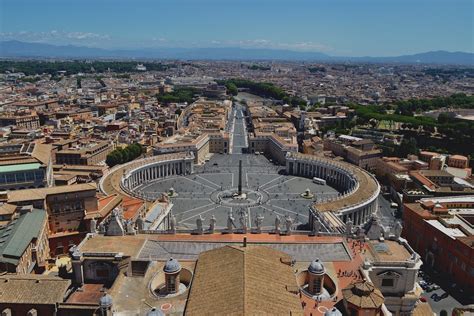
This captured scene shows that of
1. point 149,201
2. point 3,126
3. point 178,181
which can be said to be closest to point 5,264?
point 149,201

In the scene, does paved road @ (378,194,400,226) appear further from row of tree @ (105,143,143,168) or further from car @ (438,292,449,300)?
row of tree @ (105,143,143,168)

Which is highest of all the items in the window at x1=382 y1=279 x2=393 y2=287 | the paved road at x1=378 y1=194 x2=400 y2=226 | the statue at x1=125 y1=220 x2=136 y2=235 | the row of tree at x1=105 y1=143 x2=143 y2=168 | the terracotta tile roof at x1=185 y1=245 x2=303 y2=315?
the terracotta tile roof at x1=185 y1=245 x2=303 y2=315

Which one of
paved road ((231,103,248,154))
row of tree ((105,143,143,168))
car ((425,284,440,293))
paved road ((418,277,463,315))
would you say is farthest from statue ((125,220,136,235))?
paved road ((231,103,248,154))

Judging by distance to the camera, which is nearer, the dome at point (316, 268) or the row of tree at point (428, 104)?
the dome at point (316, 268)

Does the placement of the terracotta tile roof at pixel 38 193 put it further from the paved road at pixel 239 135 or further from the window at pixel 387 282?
the paved road at pixel 239 135

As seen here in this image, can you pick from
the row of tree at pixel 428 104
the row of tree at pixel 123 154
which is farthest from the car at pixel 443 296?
the row of tree at pixel 428 104

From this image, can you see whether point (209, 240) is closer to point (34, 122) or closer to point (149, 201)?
point (149, 201)

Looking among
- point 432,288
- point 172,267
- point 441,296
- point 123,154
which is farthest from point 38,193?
point 441,296
